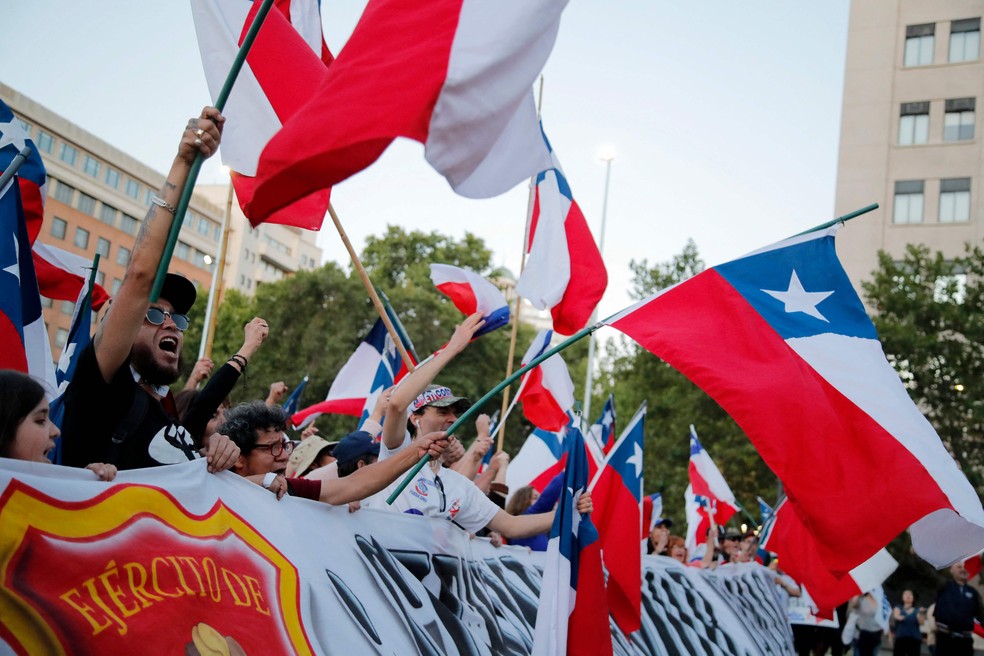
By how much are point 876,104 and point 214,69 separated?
37.5 metres

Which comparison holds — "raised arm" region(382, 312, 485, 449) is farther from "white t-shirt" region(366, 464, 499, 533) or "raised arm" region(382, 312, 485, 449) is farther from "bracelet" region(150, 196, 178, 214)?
"bracelet" region(150, 196, 178, 214)

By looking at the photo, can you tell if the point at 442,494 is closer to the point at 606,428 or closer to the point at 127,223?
the point at 606,428

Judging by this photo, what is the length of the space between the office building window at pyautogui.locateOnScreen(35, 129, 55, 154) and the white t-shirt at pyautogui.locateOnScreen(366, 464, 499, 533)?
6368 cm

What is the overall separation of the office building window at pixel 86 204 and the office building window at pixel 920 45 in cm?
5031

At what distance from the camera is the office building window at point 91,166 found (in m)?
67.9

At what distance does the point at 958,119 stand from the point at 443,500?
37.3 metres

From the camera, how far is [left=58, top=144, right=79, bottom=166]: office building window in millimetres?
65125

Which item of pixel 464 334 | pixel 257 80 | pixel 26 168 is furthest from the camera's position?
pixel 26 168

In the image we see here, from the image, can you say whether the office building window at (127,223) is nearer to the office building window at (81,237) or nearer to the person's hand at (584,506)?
the office building window at (81,237)

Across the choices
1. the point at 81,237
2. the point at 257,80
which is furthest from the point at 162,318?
the point at 81,237

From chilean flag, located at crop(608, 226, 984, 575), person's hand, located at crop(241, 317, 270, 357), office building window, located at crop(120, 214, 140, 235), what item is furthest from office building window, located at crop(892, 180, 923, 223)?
office building window, located at crop(120, 214, 140, 235)

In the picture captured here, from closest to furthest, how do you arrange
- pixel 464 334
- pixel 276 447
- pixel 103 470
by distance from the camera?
pixel 103 470 < pixel 276 447 < pixel 464 334

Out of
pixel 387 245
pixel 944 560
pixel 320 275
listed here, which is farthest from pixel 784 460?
pixel 387 245

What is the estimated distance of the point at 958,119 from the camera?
123 feet
